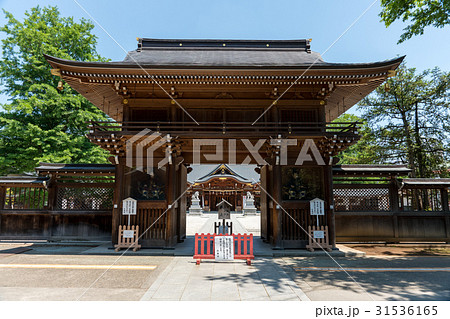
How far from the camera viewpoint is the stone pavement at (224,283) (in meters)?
5.08

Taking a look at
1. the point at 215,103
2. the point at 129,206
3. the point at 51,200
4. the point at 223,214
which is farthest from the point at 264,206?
the point at 51,200

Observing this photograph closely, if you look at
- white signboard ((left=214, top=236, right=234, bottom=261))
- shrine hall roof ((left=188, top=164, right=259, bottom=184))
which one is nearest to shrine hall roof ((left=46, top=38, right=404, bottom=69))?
white signboard ((left=214, top=236, right=234, bottom=261))

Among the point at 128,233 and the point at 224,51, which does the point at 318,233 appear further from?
the point at 224,51

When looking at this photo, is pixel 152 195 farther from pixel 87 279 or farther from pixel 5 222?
pixel 5 222

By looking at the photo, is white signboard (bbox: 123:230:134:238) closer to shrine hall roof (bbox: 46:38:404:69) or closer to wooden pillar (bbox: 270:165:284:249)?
wooden pillar (bbox: 270:165:284:249)

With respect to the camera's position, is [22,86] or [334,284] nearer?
[334,284]

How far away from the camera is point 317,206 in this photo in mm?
Result: 10086

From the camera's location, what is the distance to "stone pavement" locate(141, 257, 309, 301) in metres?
5.08

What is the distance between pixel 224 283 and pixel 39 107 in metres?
16.0

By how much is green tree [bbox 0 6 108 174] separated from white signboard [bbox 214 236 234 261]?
1194 cm

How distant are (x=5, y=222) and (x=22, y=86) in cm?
917

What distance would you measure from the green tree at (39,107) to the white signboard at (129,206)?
7.93 metres

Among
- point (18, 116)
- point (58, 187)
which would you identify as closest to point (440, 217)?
point (58, 187)

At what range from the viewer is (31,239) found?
1165 centimetres
